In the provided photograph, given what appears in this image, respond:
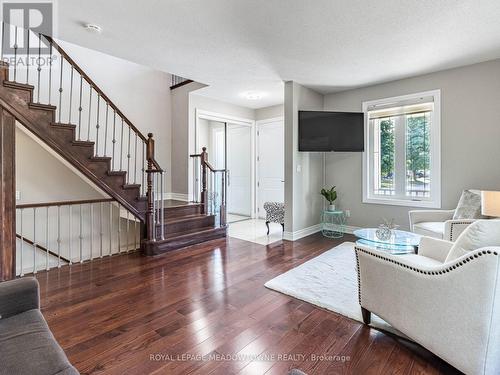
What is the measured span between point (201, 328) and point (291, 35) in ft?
9.58

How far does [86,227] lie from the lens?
4.63 metres

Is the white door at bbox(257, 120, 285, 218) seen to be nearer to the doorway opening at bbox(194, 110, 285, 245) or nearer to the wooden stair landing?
the doorway opening at bbox(194, 110, 285, 245)

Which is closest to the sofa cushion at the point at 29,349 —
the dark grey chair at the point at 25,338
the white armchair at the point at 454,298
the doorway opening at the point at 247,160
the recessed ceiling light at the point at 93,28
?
the dark grey chair at the point at 25,338

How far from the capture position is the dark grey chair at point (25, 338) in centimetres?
97

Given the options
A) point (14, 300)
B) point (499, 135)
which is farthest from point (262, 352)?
point (499, 135)

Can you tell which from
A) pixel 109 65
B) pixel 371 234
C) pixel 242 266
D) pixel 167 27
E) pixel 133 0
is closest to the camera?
pixel 133 0

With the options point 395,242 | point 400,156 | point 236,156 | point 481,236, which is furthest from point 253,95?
point 481,236

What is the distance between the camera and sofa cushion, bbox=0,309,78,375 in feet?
3.15

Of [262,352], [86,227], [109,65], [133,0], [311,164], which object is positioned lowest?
[262,352]

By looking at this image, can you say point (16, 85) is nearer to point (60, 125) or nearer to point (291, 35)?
point (60, 125)

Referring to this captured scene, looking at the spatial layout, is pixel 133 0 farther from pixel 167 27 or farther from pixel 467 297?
pixel 467 297

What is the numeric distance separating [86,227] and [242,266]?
3.10 meters

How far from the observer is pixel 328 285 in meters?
2.68

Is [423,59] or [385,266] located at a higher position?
[423,59]
